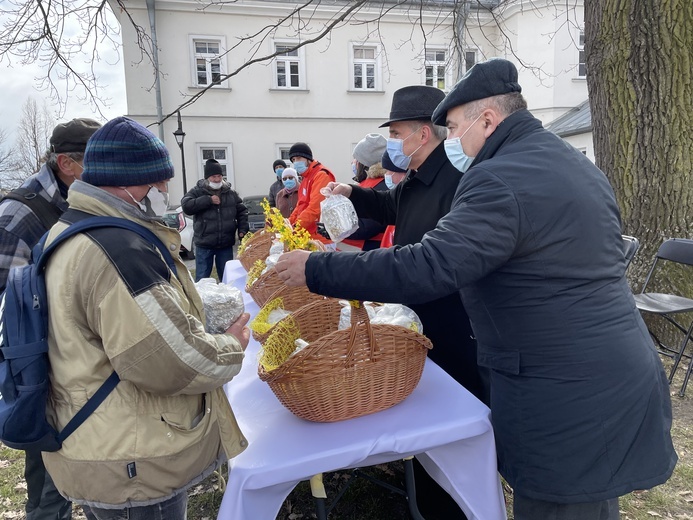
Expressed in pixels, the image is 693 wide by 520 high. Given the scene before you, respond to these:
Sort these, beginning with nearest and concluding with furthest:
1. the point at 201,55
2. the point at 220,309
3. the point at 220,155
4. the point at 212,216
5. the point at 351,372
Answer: the point at 351,372
the point at 220,309
the point at 212,216
the point at 201,55
the point at 220,155

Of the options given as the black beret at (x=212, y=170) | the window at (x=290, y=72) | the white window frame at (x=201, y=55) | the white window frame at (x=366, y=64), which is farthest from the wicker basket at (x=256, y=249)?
the white window frame at (x=366, y=64)

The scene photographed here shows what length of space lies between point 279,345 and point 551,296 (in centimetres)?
88

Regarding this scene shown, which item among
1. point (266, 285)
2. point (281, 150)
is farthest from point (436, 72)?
point (266, 285)

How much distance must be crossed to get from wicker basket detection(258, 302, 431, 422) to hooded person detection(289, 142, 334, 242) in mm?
1860

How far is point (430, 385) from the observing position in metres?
1.74

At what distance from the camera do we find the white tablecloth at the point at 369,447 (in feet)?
4.39

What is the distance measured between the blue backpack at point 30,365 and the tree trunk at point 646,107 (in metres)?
4.16

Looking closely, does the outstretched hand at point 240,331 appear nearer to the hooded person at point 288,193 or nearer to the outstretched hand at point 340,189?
the outstretched hand at point 340,189

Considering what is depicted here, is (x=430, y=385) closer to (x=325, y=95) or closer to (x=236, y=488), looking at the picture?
(x=236, y=488)

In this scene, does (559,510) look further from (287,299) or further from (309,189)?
(309,189)

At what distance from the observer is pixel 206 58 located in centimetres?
1449

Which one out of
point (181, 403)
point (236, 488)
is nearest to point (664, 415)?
point (236, 488)

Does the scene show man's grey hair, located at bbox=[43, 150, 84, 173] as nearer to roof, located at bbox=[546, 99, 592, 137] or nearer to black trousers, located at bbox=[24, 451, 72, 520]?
black trousers, located at bbox=[24, 451, 72, 520]

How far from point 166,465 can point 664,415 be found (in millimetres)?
1432
